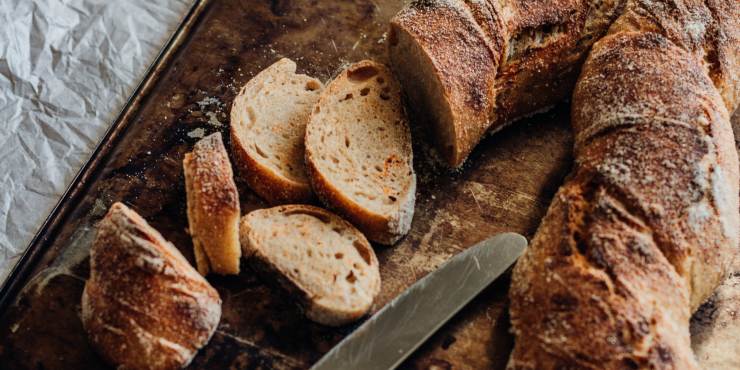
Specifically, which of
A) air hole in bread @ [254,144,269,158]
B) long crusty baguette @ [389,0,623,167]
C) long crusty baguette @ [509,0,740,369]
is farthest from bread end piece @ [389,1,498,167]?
air hole in bread @ [254,144,269,158]

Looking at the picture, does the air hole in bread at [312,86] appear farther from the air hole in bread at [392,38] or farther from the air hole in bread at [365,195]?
the air hole in bread at [365,195]

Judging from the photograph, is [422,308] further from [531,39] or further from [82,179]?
[82,179]

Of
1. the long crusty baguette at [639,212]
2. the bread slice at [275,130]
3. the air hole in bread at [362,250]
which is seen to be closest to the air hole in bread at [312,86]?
the bread slice at [275,130]

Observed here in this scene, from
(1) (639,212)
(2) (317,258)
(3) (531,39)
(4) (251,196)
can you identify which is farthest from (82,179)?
(1) (639,212)

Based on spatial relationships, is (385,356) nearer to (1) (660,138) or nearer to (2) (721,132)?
(1) (660,138)

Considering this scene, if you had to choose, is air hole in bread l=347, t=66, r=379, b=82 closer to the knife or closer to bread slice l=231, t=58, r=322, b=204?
bread slice l=231, t=58, r=322, b=204

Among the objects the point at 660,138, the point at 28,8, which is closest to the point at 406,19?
the point at 660,138
